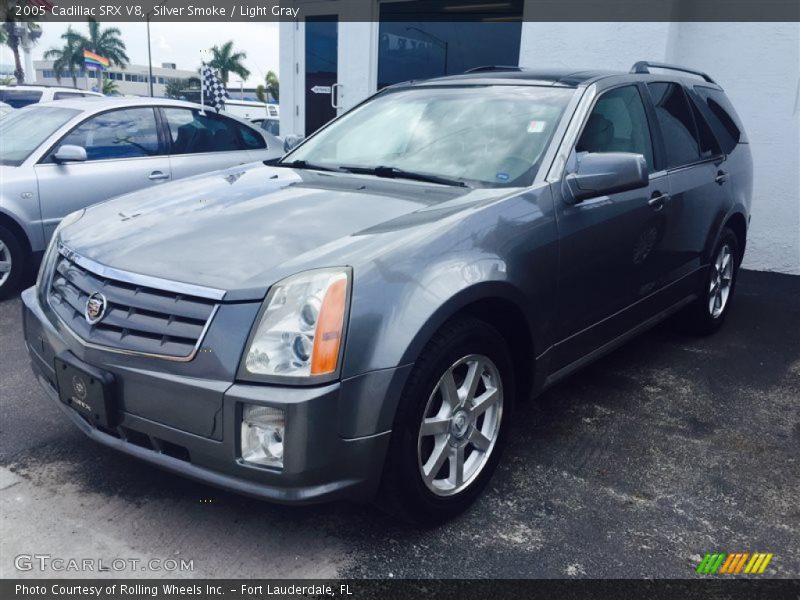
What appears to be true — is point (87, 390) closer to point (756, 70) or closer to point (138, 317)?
point (138, 317)

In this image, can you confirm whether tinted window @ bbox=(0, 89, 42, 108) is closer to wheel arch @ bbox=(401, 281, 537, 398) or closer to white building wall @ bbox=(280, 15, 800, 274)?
white building wall @ bbox=(280, 15, 800, 274)

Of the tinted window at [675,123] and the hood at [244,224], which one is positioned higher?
the tinted window at [675,123]

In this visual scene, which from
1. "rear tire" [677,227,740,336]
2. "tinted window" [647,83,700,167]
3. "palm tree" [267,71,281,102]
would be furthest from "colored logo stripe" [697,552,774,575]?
"palm tree" [267,71,281,102]

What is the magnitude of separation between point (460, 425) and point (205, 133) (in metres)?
4.81

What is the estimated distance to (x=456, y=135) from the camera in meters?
3.40

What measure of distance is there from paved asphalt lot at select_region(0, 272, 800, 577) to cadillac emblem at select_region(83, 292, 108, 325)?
2.47ft

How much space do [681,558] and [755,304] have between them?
408 cm

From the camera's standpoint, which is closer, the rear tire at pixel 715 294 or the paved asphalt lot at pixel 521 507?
the paved asphalt lot at pixel 521 507

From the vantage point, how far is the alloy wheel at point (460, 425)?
256cm

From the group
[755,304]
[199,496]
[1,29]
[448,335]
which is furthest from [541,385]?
[1,29]

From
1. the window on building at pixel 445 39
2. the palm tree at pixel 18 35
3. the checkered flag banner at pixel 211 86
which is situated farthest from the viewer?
the palm tree at pixel 18 35

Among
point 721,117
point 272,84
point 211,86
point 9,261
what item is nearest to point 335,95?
point 211,86

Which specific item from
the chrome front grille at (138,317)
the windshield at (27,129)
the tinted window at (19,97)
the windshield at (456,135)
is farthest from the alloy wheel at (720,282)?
the tinted window at (19,97)

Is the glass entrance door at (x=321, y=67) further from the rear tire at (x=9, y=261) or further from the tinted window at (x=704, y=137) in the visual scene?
the tinted window at (x=704, y=137)
